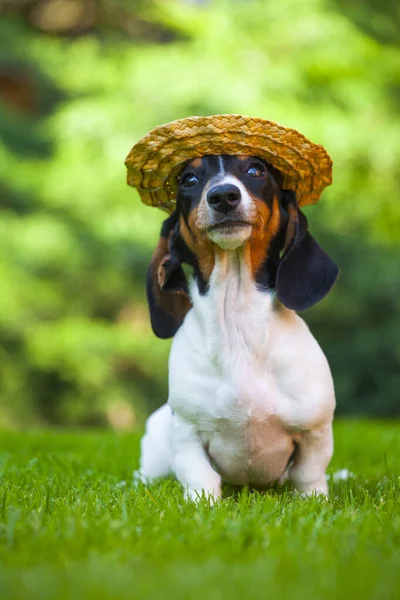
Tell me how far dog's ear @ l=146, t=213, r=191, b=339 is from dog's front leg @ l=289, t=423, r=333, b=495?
74 cm

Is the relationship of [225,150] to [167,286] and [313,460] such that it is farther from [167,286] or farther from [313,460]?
[313,460]

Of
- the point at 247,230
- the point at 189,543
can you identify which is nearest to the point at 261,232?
the point at 247,230

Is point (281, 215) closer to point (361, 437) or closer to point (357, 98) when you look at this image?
point (361, 437)

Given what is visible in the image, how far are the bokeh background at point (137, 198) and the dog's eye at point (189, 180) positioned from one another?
7390 mm

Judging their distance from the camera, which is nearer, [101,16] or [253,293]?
A: [253,293]

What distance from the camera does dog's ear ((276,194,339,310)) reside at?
3230 mm

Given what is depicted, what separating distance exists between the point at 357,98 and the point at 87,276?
430 cm

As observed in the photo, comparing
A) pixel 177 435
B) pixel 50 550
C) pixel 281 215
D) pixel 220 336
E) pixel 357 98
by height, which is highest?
pixel 357 98

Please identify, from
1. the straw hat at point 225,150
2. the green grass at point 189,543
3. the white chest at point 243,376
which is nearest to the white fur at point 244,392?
the white chest at point 243,376

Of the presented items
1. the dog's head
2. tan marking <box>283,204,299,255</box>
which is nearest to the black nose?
the dog's head

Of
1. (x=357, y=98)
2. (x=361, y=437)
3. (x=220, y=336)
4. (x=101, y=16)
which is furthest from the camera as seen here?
(x=101, y=16)

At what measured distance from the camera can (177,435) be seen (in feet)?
10.6

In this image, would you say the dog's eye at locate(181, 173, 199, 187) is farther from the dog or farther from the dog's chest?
the dog's chest

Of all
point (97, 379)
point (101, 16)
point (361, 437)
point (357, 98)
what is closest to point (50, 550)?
point (361, 437)
